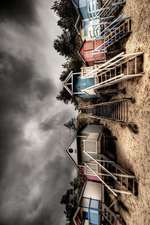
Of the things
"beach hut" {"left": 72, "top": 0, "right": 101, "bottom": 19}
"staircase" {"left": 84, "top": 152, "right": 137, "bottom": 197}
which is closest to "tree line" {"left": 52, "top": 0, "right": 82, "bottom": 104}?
"beach hut" {"left": 72, "top": 0, "right": 101, "bottom": 19}

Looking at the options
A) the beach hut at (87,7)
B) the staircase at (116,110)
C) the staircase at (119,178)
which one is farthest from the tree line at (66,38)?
the staircase at (119,178)

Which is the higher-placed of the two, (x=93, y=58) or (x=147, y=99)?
(x=93, y=58)

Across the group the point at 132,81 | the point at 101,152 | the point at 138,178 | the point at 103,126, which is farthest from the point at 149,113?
the point at 103,126

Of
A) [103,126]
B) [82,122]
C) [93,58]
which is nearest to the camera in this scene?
[103,126]

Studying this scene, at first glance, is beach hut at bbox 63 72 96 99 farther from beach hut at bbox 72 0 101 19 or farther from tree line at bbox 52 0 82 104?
beach hut at bbox 72 0 101 19

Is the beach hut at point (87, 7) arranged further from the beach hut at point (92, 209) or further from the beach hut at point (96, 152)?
the beach hut at point (92, 209)

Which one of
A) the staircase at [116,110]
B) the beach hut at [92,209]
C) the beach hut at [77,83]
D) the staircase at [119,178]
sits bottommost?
the beach hut at [92,209]

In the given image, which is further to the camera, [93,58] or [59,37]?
[59,37]

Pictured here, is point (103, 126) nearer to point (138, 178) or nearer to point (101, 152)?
point (101, 152)

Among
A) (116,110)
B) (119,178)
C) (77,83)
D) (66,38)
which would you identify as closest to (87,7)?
(66,38)

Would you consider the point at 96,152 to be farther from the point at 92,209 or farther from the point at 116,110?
the point at 92,209

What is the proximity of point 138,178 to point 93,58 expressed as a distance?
9401 millimetres

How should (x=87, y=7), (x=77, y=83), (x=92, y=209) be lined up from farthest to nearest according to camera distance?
(x=87, y=7)
(x=77, y=83)
(x=92, y=209)

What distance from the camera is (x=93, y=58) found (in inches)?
505
